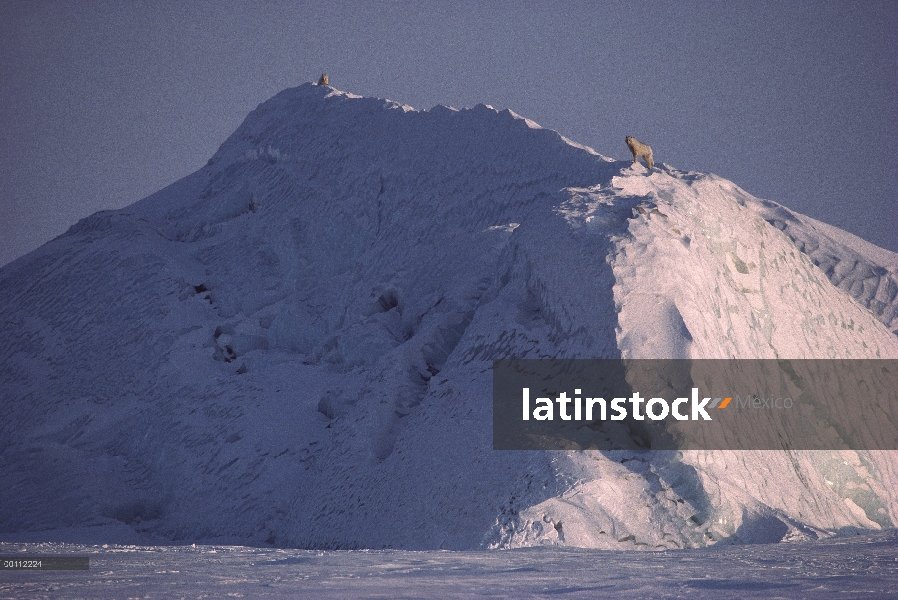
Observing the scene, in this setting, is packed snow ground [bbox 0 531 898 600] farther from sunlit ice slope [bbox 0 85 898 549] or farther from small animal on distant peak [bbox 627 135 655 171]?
small animal on distant peak [bbox 627 135 655 171]

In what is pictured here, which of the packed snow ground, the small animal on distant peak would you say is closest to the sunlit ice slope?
the small animal on distant peak

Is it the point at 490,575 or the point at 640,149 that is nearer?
the point at 490,575

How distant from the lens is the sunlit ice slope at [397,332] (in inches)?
420

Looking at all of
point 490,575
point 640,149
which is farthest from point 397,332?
point 490,575

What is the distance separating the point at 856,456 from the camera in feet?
41.0

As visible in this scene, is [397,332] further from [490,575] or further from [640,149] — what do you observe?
[490,575]

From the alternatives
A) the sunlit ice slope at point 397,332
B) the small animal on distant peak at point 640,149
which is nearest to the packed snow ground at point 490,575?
the sunlit ice slope at point 397,332

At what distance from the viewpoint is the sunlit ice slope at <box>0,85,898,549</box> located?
10.7 metres

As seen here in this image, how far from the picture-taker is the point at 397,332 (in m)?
16.0

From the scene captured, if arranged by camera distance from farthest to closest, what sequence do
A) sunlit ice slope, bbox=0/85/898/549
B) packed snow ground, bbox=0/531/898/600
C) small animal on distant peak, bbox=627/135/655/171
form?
small animal on distant peak, bbox=627/135/655/171 → sunlit ice slope, bbox=0/85/898/549 → packed snow ground, bbox=0/531/898/600

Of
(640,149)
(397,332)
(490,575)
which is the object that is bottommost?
(490,575)

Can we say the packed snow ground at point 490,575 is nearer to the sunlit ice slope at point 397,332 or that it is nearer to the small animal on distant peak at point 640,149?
the sunlit ice slope at point 397,332

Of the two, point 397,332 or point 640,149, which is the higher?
point 640,149

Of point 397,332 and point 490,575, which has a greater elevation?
point 397,332
